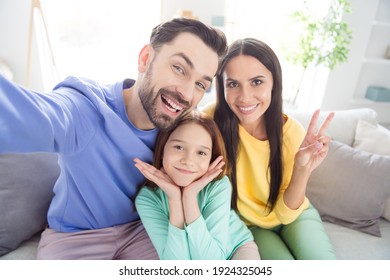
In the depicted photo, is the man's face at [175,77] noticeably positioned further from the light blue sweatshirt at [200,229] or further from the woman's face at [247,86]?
the light blue sweatshirt at [200,229]

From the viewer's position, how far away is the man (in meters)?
0.66

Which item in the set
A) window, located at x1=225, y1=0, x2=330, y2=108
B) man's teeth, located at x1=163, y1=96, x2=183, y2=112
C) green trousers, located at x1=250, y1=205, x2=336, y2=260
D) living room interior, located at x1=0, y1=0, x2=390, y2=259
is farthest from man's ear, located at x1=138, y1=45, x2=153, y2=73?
window, located at x1=225, y1=0, x2=330, y2=108

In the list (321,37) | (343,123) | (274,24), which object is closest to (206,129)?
(343,123)

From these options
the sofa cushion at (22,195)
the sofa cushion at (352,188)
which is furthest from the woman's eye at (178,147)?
the sofa cushion at (352,188)

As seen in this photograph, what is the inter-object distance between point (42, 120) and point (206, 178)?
44 centimetres

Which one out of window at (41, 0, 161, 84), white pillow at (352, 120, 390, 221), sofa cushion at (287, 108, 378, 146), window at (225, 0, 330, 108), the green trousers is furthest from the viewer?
window at (225, 0, 330, 108)

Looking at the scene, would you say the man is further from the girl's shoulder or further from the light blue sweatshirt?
the girl's shoulder

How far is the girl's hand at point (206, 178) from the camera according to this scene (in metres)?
0.74

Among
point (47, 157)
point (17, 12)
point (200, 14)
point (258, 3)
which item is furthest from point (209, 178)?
point (258, 3)

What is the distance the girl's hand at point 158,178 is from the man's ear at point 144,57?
10.4 inches

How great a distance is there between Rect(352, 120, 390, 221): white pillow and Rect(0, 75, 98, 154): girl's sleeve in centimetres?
119

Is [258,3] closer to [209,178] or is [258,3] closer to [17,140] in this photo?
[209,178]

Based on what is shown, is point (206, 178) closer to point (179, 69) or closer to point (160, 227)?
point (160, 227)

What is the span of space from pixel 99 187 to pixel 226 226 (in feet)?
1.26
